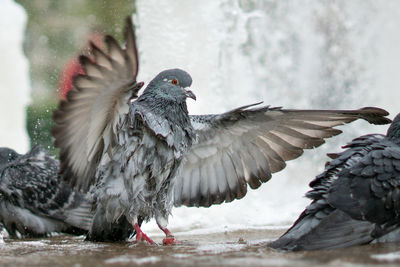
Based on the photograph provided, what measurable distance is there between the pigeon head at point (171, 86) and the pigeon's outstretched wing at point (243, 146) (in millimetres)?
338

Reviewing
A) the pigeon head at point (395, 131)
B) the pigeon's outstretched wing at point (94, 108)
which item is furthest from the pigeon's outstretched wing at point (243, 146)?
the pigeon's outstretched wing at point (94, 108)

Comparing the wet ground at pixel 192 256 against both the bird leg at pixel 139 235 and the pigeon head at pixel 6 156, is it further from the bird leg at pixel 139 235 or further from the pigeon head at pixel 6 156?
the pigeon head at pixel 6 156

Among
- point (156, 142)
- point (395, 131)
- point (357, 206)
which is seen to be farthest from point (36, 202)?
point (395, 131)

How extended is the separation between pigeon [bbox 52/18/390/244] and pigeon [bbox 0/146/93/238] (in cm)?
136

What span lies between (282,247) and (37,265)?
140cm

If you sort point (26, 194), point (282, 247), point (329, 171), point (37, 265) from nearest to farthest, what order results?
1. point (37, 265)
2. point (282, 247)
3. point (329, 171)
4. point (26, 194)

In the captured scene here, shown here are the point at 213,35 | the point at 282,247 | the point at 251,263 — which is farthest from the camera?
the point at 213,35

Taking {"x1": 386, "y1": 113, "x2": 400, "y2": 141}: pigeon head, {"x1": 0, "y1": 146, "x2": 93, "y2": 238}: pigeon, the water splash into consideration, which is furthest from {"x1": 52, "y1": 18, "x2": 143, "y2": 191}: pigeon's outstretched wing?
the water splash

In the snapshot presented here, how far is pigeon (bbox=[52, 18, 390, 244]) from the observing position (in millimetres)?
3602

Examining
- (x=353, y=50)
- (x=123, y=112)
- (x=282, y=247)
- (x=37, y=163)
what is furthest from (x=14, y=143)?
(x=282, y=247)

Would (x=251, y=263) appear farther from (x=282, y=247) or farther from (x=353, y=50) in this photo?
(x=353, y=50)

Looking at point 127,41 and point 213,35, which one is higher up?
point 213,35

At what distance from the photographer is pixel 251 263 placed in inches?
103

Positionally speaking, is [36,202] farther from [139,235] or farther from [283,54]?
[283,54]
